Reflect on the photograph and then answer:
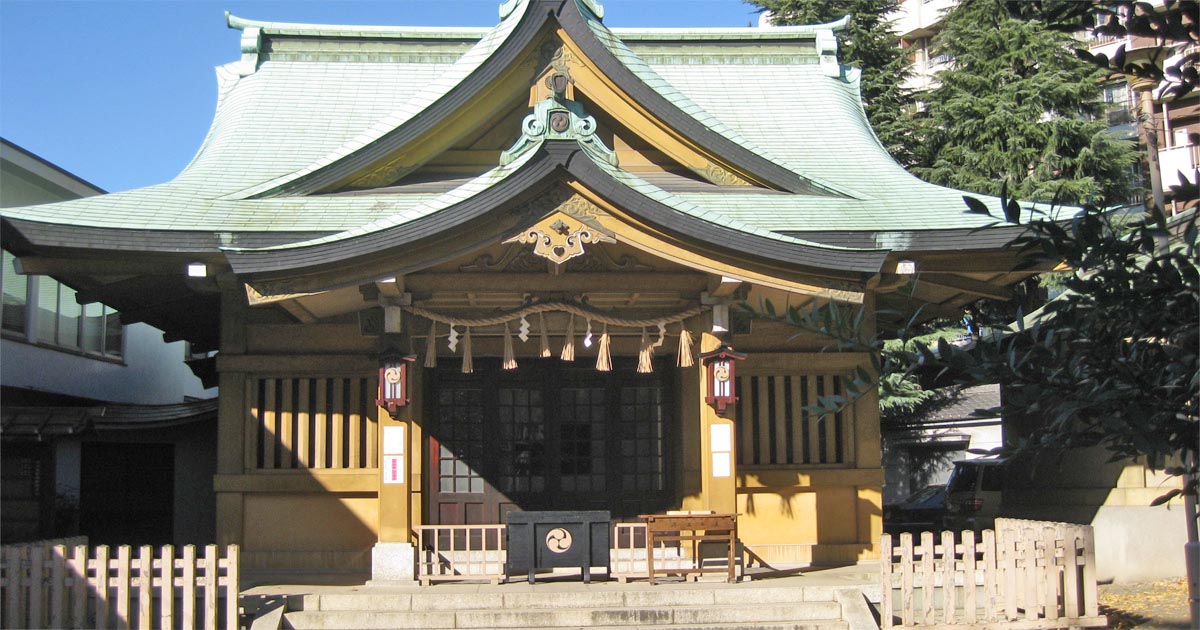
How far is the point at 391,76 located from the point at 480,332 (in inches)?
226

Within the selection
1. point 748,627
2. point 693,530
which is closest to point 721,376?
point 693,530

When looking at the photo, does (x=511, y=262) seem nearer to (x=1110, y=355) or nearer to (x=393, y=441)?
(x=393, y=441)

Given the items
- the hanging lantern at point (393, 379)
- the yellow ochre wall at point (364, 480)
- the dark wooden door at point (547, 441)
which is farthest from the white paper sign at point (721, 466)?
the hanging lantern at point (393, 379)

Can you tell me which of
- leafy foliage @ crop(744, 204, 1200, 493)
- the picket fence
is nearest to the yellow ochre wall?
the picket fence

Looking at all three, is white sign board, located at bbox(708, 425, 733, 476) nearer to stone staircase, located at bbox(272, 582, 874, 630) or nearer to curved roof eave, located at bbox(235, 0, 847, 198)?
stone staircase, located at bbox(272, 582, 874, 630)

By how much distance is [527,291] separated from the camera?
13078 millimetres

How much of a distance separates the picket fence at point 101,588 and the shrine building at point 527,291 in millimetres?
2705

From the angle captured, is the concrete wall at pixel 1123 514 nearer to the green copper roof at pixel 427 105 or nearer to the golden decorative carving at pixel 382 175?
the green copper roof at pixel 427 105

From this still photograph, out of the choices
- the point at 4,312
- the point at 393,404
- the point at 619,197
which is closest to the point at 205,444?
the point at 4,312

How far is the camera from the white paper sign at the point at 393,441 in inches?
506

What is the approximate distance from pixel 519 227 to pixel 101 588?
5281 mm

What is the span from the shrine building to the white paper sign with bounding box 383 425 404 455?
0.03 m

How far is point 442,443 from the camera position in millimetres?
A: 14594

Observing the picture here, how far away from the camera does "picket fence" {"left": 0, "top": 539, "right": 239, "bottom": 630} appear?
997 cm
